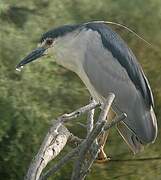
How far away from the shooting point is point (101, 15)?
339 cm

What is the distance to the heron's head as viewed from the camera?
1.98 m

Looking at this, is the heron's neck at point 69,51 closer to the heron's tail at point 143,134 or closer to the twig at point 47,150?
the heron's tail at point 143,134

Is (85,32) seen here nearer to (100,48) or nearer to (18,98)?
(100,48)

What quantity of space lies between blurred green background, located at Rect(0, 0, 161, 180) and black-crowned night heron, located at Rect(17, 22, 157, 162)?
33.7 inches

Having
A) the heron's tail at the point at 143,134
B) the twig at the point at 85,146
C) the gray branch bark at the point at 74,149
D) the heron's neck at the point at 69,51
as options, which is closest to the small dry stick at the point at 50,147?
the gray branch bark at the point at 74,149

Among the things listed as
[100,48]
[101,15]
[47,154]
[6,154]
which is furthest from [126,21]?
[47,154]

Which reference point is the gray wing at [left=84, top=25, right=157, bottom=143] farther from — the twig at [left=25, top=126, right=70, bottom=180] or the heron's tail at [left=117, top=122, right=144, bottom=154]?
the twig at [left=25, top=126, right=70, bottom=180]

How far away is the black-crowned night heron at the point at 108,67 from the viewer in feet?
6.56

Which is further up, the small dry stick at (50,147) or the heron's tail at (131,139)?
the small dry stick at (50,147)

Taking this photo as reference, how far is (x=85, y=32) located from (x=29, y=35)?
1031 mm

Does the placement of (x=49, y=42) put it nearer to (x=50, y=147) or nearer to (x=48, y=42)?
A: (x=48, y=42)

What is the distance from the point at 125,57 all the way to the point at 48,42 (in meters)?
0.27

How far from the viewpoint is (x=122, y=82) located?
2203 mm

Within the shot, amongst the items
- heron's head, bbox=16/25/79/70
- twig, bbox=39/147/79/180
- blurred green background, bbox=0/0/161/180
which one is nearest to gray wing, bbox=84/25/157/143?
heron's head, bbox=16/25/79/70
